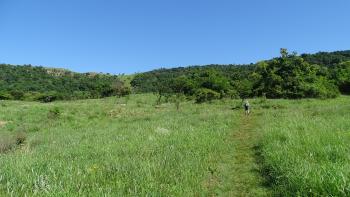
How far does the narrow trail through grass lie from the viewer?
32.2 feet

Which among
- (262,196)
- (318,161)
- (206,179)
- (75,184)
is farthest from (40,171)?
(318,161)

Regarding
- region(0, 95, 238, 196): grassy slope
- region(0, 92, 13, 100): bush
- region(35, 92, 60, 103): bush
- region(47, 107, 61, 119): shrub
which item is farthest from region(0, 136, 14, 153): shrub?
region(35, 92, 60, 103): bush

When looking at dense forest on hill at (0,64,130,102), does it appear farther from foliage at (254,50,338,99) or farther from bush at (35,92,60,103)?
foliage at (254,50,338,99)

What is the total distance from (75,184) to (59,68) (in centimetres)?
16983

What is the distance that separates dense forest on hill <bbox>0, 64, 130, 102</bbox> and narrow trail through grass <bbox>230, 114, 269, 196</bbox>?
6880cm

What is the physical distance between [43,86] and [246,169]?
116 meters

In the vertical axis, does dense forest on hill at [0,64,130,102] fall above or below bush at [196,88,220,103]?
above

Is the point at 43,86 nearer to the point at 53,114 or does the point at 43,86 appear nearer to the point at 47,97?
the point at 47,97

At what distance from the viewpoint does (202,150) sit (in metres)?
14.2

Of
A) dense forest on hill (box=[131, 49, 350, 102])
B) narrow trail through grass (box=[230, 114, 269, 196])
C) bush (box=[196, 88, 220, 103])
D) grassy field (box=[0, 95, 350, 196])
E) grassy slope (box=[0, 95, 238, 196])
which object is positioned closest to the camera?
grassy field (box=[0, 95, 350, 196])

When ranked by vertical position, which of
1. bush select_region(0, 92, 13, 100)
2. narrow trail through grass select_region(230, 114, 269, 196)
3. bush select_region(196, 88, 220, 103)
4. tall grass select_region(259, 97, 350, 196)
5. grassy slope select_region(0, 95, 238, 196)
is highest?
bush select_region(0, 92, 13, 100)

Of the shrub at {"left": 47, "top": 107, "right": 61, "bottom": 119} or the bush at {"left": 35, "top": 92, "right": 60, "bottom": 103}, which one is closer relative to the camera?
the shrub at {"left": 47, "top": 107, "right": 61, "bottom": 119}

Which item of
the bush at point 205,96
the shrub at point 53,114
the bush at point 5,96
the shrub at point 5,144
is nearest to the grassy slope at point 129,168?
the shrub at point 5,144

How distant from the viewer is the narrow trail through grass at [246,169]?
982 cm
